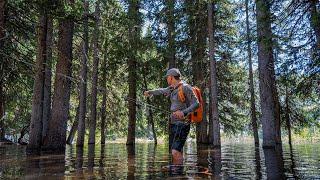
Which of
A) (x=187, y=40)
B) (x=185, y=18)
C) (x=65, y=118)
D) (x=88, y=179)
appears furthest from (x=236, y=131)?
(x=88, y=179)

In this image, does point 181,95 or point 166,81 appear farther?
point 166,81

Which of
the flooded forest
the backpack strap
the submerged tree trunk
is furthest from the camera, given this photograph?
the submerged tree trunk

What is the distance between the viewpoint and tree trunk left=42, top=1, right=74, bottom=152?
13906 mm

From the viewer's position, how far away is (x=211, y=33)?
19.6m

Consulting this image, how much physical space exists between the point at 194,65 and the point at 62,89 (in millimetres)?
12374

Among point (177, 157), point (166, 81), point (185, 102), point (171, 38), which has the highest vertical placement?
point (171, 38)

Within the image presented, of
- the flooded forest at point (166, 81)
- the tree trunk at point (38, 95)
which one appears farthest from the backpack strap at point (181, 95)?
the tree trunk at point (38, 95)

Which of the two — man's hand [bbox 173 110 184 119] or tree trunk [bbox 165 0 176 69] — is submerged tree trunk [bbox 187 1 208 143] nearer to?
tree trunk [bbox 165 0 176 69]

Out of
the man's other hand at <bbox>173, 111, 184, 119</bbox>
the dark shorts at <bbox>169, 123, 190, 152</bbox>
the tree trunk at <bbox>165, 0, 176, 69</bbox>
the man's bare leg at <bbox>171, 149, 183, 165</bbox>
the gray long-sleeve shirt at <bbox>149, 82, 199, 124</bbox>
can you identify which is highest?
the tree trunk at <bbox>165, 0, 176, 69</bbox>

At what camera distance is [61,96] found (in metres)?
14.0

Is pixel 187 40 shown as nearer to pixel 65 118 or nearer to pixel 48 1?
pixel 65 118

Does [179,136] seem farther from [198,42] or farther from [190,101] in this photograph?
[198,42]

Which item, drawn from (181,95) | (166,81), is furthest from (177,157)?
(166,81)

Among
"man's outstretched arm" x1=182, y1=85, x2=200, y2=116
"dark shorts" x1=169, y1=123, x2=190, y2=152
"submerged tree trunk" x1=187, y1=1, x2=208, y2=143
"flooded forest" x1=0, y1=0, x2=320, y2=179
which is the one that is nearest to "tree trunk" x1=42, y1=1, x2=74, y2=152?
"flooded forest" x1=0, y1=0, x2=320, y2=179
